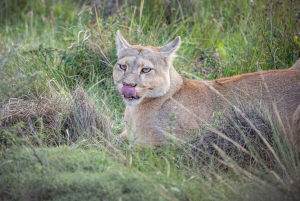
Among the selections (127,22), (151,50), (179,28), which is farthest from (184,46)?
(151,50)

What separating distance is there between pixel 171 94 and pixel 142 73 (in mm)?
518

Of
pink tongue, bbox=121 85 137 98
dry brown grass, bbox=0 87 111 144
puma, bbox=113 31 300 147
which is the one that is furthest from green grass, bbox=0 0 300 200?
pink tongue, bbox=121 85 137 98

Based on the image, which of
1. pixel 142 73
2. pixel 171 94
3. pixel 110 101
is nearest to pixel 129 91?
pixel 142 73

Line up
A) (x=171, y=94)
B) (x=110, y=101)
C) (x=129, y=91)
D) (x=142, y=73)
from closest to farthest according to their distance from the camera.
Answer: (x=129, y=91) → (x=142, y=73) → (x=171, y=94) → (x=110, y=101)

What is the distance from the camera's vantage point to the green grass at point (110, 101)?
4586mm

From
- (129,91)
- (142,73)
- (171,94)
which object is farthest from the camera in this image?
(171,94)

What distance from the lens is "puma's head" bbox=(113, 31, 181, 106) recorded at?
20.3 ft

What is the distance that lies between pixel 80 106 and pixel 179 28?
10.0ft

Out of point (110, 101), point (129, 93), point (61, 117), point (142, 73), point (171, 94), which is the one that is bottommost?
point (110, 101)

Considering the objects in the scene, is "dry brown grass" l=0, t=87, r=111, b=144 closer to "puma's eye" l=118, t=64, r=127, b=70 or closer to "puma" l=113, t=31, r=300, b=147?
"puma" l=113, t=31, r=300, b=147

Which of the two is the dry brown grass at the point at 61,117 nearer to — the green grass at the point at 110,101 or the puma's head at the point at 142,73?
the green grass at the point at 110,101

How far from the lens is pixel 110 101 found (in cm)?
761

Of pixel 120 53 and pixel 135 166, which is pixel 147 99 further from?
pixel 135 166

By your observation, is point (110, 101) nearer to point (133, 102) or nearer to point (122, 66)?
point (122, 66)
